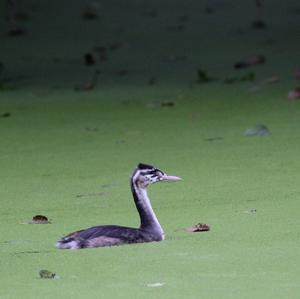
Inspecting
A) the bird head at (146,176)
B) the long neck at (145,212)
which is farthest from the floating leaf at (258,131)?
the long neck at (145,212)

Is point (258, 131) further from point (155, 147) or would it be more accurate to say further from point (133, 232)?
point (133, 232)

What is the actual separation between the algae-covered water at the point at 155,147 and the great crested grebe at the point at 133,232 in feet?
0.13

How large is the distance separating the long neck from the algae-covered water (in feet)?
0.24

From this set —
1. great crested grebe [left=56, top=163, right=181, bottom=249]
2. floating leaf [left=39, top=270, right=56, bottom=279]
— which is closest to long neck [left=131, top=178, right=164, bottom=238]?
great crested grebe [left=56, top=163, right=181, bottom=249]

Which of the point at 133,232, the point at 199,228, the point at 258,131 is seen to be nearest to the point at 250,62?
the point at 258,131

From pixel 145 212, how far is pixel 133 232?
20 centimetres

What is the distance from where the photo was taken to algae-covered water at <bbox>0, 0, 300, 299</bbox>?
4.86m

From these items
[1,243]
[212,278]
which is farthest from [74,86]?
[212,278]

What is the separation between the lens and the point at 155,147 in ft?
26.1

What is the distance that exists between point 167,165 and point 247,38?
503cm

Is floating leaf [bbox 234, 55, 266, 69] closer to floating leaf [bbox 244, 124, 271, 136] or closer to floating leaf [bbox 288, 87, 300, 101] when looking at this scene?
floating leaf [bbox 288, 87, 300, 101]

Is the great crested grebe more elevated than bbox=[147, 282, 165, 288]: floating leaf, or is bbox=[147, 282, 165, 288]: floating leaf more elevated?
the great crested grebe

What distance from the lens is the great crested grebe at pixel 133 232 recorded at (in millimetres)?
5305

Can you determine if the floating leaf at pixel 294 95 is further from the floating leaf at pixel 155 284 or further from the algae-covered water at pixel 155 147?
the floating leaf at pixel 155 284
